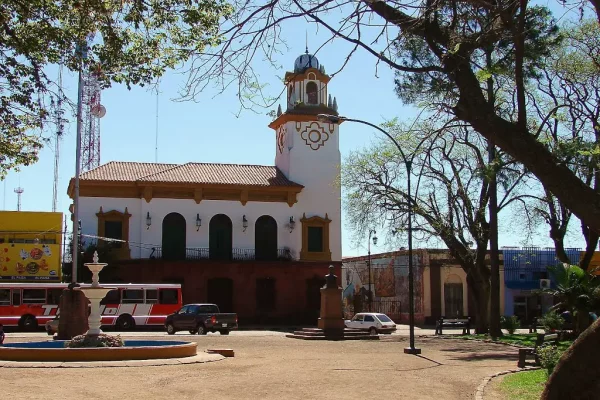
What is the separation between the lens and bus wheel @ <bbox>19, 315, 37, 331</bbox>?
39.8 meters

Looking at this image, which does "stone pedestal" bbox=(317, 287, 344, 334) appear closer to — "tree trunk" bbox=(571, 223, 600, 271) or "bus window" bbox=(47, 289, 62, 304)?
"tree trunk" bbox=(571, 223, 600, 271)

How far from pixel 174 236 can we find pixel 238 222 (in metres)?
4.14

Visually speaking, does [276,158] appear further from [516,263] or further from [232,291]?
[516,263]

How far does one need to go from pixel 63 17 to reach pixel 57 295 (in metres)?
29.8

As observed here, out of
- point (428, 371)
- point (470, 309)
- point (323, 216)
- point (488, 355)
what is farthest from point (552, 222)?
point (470, 309)

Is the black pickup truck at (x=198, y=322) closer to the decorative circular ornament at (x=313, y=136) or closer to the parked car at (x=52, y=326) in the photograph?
the parked car at (x=52, y=326)

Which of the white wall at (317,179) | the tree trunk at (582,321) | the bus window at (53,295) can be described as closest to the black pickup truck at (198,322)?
the bus window at (53,295)

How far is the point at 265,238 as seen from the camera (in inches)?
2020

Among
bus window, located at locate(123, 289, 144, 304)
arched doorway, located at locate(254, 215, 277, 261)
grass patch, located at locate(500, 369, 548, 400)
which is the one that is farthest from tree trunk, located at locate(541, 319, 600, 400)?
arched doorway, located at locate(254, 215, 277, 261)

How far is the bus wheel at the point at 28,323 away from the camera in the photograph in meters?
39.8

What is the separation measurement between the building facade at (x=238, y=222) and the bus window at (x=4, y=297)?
7563mm

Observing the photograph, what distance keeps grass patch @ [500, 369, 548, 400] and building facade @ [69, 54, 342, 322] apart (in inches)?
1195

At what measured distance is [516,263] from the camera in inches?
2271

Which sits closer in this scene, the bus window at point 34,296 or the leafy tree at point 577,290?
the leafy tree at point 577,290
